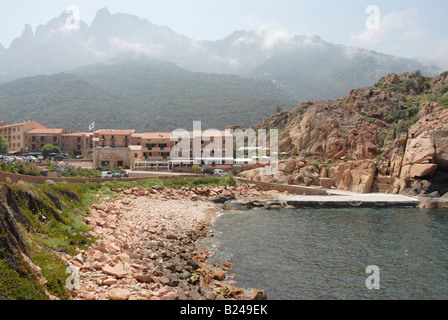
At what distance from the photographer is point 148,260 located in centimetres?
1523

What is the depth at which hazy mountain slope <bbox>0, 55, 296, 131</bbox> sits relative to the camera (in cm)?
12638

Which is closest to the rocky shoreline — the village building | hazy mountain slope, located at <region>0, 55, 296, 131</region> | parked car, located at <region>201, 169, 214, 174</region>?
parked car, located at <region>201, 169, 214, 174</region>

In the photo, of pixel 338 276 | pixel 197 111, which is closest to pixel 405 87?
pixel 338 276

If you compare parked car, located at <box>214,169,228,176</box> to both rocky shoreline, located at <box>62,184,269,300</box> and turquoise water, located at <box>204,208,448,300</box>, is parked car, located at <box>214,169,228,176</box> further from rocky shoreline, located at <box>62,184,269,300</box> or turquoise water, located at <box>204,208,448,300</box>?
rocky shoreline, located at <box>62,184,269,300</box>

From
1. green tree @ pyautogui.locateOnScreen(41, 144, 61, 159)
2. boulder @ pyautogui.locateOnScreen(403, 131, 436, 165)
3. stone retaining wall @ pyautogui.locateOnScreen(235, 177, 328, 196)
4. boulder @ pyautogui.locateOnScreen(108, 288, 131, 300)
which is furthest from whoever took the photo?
green tree @ pyautogui.locateOnScreen(41, 144, 61, 159)

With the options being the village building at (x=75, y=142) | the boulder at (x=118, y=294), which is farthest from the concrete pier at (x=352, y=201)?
the village building at (x=75, y=142)

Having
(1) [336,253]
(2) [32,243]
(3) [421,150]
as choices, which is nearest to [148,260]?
(2) [32,243]

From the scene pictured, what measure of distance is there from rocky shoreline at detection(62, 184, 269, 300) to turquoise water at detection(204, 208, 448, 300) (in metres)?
1.35

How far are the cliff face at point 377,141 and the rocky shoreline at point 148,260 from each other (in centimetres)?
2350

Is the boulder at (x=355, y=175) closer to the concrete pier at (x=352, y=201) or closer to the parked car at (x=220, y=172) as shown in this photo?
the concrete pier at (x=352, y=201)
